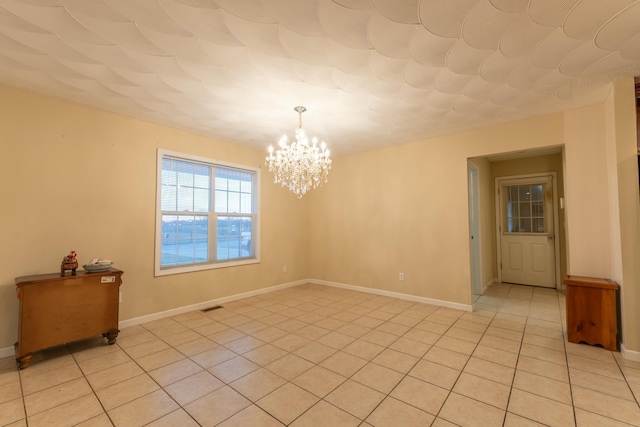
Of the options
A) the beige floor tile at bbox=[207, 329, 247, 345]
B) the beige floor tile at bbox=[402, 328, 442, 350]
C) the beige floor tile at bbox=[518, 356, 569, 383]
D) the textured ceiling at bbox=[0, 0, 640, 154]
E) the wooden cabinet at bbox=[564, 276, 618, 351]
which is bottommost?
the beige floor tile at bbox=[207, 329, 247, 345]

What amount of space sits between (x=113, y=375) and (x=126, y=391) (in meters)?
0.35

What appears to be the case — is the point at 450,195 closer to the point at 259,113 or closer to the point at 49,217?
the point at 259,113

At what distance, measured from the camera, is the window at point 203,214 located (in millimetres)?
3873

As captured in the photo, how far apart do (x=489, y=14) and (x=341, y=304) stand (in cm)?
381

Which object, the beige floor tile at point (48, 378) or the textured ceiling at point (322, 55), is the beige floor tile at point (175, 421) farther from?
the textured ceiling at point (322, 55)

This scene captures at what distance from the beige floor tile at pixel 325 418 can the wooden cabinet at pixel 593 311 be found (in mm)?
2669

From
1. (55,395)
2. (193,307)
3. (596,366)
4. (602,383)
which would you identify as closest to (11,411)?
(55,395)

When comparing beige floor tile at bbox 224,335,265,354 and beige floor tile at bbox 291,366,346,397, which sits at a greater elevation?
beige floor tile at bbox 291,366,346,397

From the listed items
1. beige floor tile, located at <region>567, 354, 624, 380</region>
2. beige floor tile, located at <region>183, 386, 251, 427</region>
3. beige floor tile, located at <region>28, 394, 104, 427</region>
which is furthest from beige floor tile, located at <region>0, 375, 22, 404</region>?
beige floor tile, located at <region>567, 354, 624, 380</region>

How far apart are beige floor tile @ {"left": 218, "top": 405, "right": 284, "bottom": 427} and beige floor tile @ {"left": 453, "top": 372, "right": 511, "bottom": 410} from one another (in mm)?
1372

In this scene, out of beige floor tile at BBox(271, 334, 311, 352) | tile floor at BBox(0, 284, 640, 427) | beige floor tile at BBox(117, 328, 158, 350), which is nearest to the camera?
tile floor at BBox(0, 284, 640, 427)

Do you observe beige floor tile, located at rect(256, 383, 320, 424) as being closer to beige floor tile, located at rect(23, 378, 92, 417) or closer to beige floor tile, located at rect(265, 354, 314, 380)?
beige floor tile, located at rect(265, 354, 314, 380)

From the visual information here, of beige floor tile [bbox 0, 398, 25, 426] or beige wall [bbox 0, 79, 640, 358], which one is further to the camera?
beige wall [bbox 0, 79, 640, 358]

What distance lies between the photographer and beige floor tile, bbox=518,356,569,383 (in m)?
2.25
